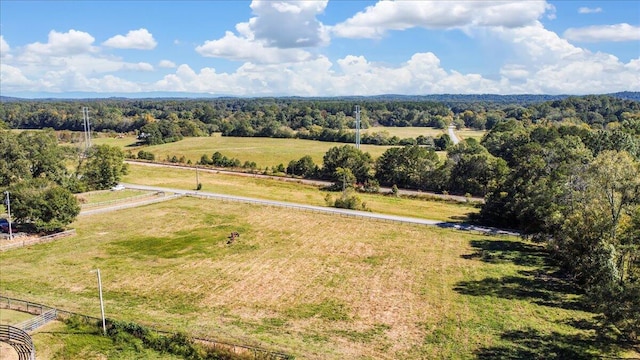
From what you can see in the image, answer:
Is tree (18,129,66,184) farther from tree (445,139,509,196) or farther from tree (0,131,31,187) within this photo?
tree (445,139,509,196)

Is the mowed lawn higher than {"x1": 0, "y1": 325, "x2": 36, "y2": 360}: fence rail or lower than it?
lower

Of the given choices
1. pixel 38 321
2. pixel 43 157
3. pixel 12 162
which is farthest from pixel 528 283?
pixel 12 162

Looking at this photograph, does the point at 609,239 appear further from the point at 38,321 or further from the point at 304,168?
the point at 304,168

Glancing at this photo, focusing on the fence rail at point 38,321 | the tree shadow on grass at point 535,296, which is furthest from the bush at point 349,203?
the fence rail at point 38,321

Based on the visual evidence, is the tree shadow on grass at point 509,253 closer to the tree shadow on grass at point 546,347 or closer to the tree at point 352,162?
the tree shadow on grass at point 546,347

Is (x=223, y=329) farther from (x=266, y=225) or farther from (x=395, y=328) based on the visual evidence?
(x=266, y=225)

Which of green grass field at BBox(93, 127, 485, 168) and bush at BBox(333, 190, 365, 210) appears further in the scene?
green grass field at BBox(93, 127, 485, 168)

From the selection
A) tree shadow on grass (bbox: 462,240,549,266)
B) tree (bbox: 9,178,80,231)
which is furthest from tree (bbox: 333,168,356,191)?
tree (bbox: 9,178,80,231)
